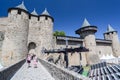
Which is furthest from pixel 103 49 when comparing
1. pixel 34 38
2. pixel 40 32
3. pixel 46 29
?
pixel 34 38

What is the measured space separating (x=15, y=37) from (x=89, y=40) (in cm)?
1536

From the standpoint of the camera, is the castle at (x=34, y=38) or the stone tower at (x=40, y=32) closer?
the castle at (x=34, y=38)

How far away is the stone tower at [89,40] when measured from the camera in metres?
26.1

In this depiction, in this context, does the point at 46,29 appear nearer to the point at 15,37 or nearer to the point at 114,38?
the point at 15,37

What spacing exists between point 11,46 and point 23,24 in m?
4.53

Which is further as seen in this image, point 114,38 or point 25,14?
point 114,38

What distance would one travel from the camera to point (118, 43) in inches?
1265

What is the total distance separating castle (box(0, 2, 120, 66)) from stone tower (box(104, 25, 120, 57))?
10.7 ft

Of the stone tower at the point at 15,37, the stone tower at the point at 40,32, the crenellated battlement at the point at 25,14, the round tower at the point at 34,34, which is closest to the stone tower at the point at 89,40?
the stone tower at the point at 40,32

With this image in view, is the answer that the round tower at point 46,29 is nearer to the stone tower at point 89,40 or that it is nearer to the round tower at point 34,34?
the round tower at point 34,34

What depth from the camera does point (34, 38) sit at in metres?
23.4

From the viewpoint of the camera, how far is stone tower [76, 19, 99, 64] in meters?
26.1

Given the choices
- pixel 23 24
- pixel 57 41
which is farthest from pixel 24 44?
pixel 57 41

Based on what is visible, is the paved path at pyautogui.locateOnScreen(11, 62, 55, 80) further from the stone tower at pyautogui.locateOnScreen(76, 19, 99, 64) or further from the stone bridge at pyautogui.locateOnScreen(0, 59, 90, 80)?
the stone tower at pyautogui.locateOnScreen(76, 19, 99, 64)
